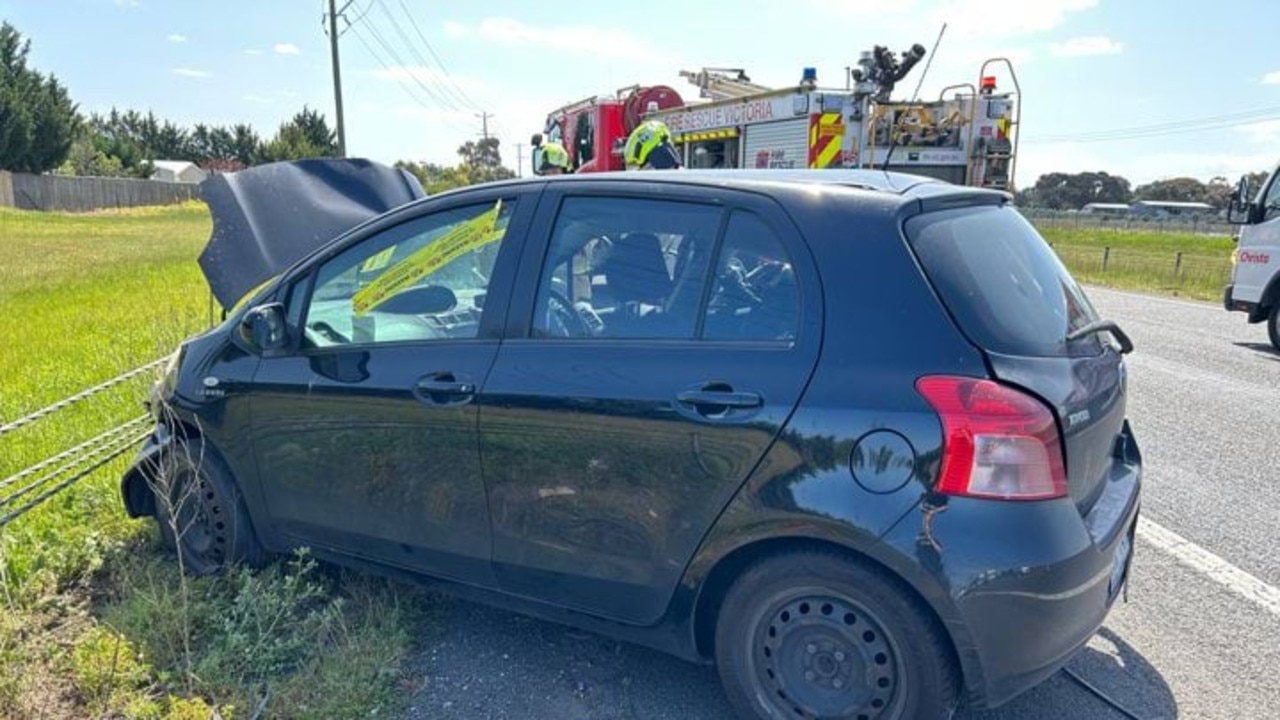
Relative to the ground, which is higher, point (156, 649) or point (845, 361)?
point (845, 361)

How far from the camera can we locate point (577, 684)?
291cm

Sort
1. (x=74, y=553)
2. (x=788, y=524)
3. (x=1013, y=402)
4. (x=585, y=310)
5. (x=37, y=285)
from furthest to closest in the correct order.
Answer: (x=37, y=285) < (x=74, y=553) < (x=585, y=310) < (x=788, y=524) < (x=1013, y=402)

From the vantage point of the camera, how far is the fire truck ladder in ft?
40.0

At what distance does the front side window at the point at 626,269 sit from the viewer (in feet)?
8.52

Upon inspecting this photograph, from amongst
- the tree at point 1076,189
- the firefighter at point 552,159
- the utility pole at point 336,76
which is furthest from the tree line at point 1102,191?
the firefighter at point 552,159

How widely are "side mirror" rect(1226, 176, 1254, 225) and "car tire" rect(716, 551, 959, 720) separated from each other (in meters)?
9.13

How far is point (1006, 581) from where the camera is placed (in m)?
2.15

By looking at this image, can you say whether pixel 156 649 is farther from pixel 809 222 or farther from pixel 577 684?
pixel 809 222

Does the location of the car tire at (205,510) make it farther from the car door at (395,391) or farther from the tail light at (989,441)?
the tail light at (989,441)

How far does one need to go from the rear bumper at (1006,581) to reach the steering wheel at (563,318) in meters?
1.20

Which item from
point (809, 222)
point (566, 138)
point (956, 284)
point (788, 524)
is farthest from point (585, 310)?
point (566, 138)

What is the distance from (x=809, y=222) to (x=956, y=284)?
46 cm

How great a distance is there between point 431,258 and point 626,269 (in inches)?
32.7

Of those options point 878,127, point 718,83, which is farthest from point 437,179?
point 878,127
